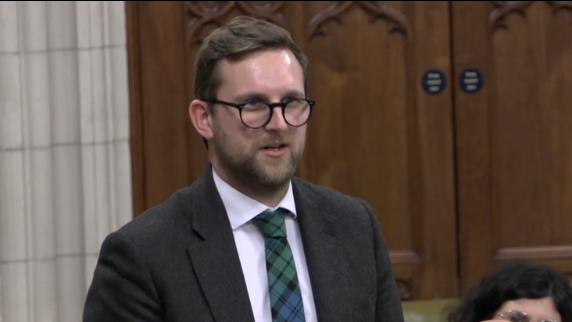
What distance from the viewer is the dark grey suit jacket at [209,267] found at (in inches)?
75.4

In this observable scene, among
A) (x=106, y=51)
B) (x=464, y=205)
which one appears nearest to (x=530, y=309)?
(x=464, y=205)

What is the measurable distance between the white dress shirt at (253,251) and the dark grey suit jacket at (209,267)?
2 centimetres

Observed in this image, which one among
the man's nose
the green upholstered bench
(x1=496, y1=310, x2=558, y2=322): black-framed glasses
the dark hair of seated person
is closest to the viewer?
the man's nose

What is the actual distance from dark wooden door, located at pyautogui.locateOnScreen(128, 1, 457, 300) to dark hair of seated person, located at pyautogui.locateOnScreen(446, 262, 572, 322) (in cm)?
138

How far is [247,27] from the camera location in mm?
1991

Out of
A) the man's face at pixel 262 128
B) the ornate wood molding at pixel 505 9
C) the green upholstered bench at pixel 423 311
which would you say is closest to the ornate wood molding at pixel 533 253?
the green upholstered bench at pixel 423 311

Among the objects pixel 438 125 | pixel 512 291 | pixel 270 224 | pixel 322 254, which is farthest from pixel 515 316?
pixel 438 125

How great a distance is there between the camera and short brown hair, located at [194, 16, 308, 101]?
6.45 feet

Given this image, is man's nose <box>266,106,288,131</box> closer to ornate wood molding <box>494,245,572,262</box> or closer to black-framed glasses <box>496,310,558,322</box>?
black-framed glasses <box>496,310,558,322</box>

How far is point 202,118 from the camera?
2.00 metres

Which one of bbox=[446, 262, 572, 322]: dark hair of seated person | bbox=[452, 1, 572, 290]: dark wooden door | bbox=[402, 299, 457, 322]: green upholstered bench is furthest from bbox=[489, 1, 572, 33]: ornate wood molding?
bbox=[446, 262, 572, 322]: dark hair of seated person

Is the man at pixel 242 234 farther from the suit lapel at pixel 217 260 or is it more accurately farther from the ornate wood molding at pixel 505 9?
the ornate wood molding at pixel 505 9

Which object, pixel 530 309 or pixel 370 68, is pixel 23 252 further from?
pixel 530 309

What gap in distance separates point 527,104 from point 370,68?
1.96 ft
